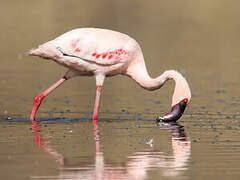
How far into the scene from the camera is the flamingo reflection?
36.0ft

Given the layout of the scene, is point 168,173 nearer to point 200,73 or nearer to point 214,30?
point 200,73

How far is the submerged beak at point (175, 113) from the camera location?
1568 cm

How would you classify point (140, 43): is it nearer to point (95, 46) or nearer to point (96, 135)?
point (95, 46)

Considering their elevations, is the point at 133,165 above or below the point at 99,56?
below

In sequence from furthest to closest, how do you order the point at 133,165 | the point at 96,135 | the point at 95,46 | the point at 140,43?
the point at 140,43, the point at 95,46, the point at 96,135, the point at 133,165

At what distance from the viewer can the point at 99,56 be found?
1631 centimetres

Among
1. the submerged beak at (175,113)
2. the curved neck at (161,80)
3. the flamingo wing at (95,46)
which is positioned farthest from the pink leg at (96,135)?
the curved neck at (161,80)

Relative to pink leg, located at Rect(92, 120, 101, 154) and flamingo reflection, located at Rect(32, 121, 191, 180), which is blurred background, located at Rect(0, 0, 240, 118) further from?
flamingo reflection, located at Rect(32, 121, 191, 180)

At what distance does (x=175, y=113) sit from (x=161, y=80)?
962 millimetres

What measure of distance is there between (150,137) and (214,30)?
21869mm

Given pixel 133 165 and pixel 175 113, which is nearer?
pixel 133 165

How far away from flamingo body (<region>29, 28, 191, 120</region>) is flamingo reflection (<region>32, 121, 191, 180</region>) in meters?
2.79

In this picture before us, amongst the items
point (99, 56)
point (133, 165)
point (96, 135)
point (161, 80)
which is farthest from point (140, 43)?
point (133, 165)

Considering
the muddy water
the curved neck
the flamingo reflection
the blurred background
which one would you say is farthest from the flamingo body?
the flamingo reflection
